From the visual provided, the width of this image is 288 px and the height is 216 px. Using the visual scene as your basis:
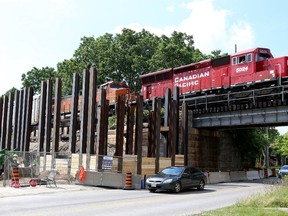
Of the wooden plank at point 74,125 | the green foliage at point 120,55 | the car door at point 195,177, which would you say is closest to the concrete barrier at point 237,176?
the car door at point 195,177

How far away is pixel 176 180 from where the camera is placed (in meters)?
20.9

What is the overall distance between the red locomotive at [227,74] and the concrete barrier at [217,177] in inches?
284

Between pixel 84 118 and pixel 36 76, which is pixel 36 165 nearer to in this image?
pixel 84 118

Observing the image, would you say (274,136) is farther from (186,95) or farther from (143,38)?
(186,95)

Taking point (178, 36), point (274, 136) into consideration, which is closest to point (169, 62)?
point (178, 36)

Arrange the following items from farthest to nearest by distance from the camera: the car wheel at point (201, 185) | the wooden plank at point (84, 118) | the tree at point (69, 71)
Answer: the tree at point (69, 71) < the wooden plank at point (84, 118) < the car wheel at point (201, 185)

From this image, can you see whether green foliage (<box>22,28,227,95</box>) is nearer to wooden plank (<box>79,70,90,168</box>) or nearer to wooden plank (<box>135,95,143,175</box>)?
wooden plank (<box>79,70,90,168</box>)

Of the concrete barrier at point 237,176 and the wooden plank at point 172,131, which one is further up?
the wooden plank at point 172,131

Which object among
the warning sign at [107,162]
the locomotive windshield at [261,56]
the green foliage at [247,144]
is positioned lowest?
the warning sign at [107,162]

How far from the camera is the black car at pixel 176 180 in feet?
67.7

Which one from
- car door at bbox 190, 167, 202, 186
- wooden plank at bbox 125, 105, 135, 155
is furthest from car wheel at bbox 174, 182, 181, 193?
wooden plank at bbox 125, 105, 135, 155

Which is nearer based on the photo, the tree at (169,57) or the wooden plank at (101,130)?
the wooden plank at (101,130)

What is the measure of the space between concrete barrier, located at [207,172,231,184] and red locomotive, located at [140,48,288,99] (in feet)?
23.7

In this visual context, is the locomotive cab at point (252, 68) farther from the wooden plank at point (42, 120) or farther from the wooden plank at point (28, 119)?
the wooden plank at point (28, 119)
